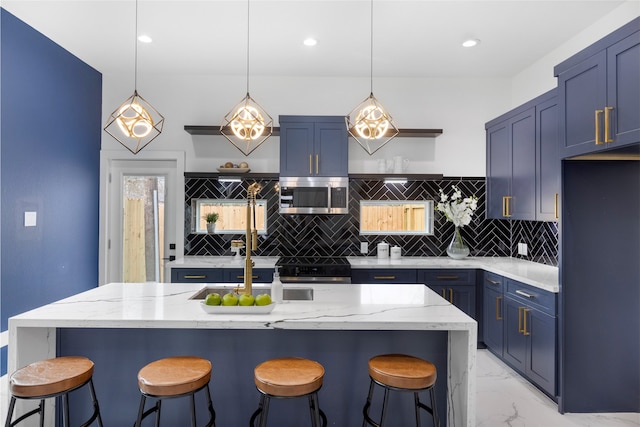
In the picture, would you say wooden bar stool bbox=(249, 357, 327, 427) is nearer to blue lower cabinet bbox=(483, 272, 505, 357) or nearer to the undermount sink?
the undermount sink

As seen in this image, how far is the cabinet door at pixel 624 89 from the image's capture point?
2.16 meters

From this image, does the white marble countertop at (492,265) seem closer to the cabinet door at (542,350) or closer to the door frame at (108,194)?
the cabinet door at (542,350)

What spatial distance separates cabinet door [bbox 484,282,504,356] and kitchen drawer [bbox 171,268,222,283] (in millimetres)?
2716

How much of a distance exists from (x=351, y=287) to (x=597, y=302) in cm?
174

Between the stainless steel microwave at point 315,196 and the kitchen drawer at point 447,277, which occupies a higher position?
the stainless steel microwave at point 315,196

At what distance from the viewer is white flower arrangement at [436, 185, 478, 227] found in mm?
4227

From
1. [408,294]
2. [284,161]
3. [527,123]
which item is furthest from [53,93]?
[527,123]

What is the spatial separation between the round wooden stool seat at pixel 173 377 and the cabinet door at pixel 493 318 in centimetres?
284

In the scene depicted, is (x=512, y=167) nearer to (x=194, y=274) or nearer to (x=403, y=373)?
(x=403, y=373)

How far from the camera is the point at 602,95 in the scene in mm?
2404

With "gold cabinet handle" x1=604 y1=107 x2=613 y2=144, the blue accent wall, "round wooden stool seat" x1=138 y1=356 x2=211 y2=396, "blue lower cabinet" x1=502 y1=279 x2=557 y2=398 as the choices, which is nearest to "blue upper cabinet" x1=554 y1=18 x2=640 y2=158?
"gold cabinet handle" x1=604 y1=107 x2=613 y2=144

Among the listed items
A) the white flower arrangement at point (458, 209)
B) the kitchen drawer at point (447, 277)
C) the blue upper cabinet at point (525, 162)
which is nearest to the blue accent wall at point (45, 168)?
the kitchen drawer at point (447, 277)

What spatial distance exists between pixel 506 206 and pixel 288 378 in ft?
10.4

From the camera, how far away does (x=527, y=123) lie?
3.57 meters
